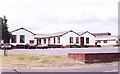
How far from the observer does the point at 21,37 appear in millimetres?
64688

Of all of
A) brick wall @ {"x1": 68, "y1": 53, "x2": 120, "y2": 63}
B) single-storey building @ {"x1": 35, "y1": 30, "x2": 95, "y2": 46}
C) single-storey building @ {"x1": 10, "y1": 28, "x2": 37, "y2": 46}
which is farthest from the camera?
single-storey building @ {"x1": 10, "y1": 28, "x2": 37, "y2": 46}

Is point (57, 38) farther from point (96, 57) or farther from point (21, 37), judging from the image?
point (96, 57)

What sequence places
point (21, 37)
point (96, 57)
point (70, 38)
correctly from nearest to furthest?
1. point (96, 57)
2. point (70, 38)
3. point (21, 37)

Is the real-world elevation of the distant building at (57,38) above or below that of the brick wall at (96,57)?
above

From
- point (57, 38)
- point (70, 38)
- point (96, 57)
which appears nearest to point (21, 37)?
point (57, 38)

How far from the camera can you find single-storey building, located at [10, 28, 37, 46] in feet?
209

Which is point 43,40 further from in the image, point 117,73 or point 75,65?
point 117,73

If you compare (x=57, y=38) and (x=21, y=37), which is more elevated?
(x=21, y=37)

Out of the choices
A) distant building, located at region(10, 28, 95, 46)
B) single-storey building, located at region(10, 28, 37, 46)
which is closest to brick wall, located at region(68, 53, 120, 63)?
distant building, located at region(10, 28, 95, 46)

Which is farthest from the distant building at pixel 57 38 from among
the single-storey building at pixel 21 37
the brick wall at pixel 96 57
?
the brick wall at pixel 96 57

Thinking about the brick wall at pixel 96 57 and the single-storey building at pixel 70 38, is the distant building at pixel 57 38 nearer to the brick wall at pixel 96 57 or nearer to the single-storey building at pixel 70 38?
the single-storey building at pixel 70 38

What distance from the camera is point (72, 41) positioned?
64.8 m

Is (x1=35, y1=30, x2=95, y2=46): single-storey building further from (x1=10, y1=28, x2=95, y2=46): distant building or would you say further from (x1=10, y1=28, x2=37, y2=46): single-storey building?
(x1=10, y1=28, x2=37, y2=46): single-storey building

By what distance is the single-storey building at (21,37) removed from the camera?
63.8 m
